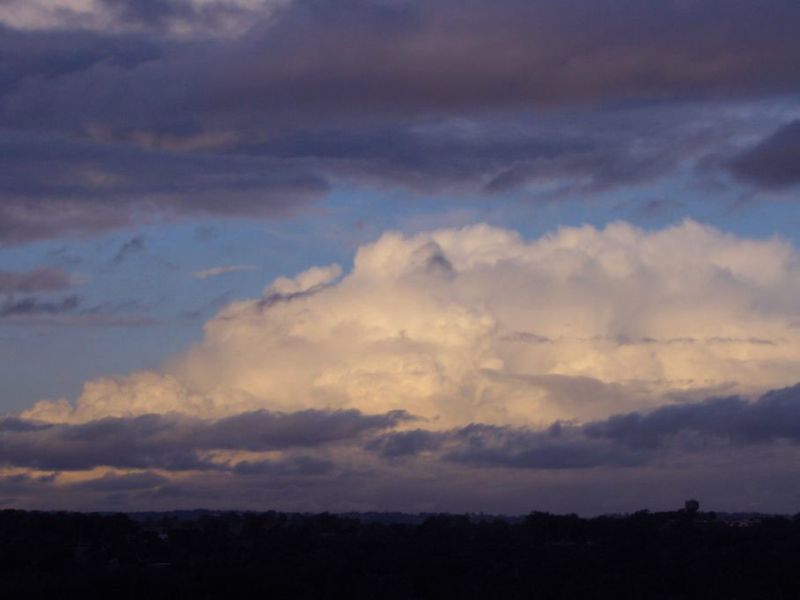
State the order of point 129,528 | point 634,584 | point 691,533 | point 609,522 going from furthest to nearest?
1. point 609,522
2. point 691,533
3. point 129,528
4. point 634,584

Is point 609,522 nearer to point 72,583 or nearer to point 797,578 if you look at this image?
point 797,578

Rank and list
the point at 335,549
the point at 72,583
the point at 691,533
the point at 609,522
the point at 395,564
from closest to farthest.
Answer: the point at 72,583, the point at 395,564, the point at 335,549, the point at 691,533, the point at 609,522

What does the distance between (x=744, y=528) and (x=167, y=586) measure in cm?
6485

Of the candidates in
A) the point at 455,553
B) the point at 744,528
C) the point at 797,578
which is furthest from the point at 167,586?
the point at 744,528

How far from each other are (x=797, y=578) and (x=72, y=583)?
2057 inches

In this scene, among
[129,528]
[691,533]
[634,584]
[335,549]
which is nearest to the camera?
[634,584]

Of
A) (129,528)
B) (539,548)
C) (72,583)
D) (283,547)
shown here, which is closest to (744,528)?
(539,548)

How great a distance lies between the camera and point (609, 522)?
450ft

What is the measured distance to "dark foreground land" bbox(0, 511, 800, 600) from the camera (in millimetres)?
93188

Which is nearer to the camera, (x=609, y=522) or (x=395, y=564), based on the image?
(x=395, y=564)

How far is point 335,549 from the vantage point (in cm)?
11169

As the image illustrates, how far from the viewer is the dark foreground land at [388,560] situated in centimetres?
9319

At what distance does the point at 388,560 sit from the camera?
10588 centimetres

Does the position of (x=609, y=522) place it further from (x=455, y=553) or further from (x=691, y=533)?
(x=455, y=553)
